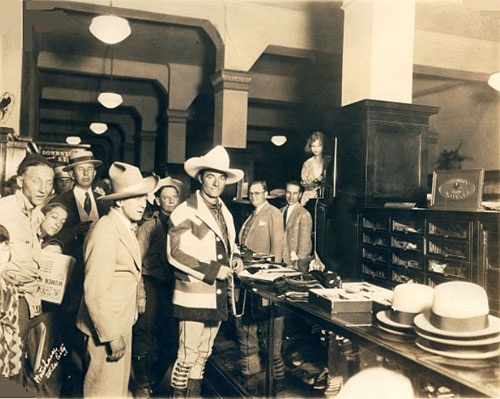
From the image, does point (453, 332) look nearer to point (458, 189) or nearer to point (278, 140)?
point (458, 189)

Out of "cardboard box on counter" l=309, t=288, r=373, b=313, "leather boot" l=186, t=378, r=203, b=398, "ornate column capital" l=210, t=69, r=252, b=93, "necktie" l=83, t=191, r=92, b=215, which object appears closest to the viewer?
"cardboard box on counter" l=309, t=288, r=373, b=313

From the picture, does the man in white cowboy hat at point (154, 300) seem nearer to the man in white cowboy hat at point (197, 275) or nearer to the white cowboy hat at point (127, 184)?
the man in white cowboy hat at point (197, 275)

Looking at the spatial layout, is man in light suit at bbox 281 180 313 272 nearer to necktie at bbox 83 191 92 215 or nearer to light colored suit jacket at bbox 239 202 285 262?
light colored suit jacket at bbox 239 202 285 262

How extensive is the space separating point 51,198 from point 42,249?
921 millimetres

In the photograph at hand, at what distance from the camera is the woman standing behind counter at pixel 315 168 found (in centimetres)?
543

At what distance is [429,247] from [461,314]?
2446 millimetres

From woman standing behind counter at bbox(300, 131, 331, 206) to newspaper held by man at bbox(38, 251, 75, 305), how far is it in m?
2.87

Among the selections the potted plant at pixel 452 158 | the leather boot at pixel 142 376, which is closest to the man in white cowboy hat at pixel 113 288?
the leather boot at pixel 142 376

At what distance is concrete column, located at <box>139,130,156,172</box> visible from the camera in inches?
443

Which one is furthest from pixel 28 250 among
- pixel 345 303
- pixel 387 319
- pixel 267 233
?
pixel 267 233

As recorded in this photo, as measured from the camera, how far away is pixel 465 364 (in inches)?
62.9

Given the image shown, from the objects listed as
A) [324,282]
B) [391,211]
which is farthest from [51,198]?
[391,211]

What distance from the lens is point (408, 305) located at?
1952 mm

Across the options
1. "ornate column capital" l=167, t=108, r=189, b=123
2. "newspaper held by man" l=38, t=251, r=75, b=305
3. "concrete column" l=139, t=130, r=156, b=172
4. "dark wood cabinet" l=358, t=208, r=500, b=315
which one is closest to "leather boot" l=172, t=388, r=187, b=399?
"newspaper held by man" l=38, t=251, r=75, b=305
